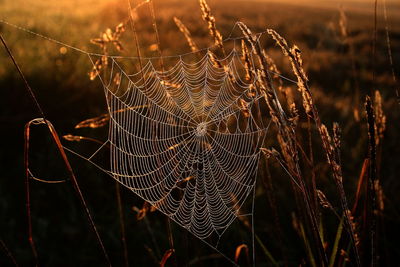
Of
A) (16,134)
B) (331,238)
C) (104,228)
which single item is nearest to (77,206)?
(104,228)

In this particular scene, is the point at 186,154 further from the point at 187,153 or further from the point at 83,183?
the point at 83,183

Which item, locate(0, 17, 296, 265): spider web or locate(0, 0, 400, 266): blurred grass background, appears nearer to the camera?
locate(0, 17, 296, 265): spider web

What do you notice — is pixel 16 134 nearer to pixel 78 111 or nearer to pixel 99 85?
pixel 78 111

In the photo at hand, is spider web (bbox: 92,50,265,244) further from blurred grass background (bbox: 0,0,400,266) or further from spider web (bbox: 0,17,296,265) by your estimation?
blurred grass background (bbox: 0,0,400,266)

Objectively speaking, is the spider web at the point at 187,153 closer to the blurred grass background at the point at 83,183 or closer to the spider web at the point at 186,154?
the spider web at the point at 186,154

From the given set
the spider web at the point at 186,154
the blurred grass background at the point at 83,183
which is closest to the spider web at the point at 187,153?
the spider web at the point at 186,154

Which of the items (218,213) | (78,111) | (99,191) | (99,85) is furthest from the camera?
(99,85)

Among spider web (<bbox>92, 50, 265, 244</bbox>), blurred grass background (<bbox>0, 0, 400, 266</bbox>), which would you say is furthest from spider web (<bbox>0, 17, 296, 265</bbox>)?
blurred grass background (<bbox>0, 0, 400, 266</bbox>)

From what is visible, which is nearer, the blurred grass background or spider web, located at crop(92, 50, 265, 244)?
spider web, located at crop(92, 50, 265, 244)
